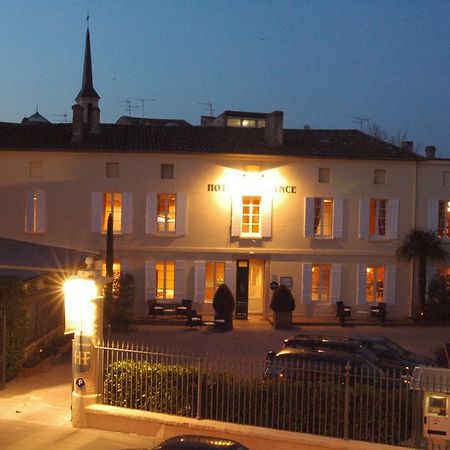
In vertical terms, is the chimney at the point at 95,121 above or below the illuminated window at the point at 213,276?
above

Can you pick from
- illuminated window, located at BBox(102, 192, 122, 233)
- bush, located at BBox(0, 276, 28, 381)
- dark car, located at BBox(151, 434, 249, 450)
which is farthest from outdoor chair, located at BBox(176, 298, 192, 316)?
dark car, located at BBox(151, 434, 249, 450)

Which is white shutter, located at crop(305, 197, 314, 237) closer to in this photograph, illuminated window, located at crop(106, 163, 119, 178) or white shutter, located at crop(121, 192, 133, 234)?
white shutter, located at crop(121, 192, 133, 234)

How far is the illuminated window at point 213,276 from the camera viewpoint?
2877 cm

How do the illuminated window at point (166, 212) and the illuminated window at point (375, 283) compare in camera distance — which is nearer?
the illuminated window at point (166, 212)

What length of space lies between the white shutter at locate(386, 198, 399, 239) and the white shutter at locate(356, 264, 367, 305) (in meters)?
1.65

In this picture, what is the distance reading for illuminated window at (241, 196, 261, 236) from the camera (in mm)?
28734

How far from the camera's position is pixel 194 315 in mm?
26094

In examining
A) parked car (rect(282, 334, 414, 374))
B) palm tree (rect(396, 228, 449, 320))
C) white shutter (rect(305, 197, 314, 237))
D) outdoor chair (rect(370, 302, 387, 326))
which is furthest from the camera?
white shutter (rect(305, 197, 314, 237))

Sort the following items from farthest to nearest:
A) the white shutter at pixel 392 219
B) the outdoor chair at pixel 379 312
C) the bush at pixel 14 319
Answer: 1. the white shutter at pixel 392 219
2. the outdoor chair at pixel 379 312
3. the bush at pixel 14 319

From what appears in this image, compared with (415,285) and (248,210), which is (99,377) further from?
(415,285)

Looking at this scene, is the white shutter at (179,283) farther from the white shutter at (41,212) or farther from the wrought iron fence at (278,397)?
the wrought iron fence at (278,397)

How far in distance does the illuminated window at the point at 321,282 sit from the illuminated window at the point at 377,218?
7.91ft

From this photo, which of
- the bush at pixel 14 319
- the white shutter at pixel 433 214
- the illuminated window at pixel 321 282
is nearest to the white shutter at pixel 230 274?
the illuminated window at pixel 321 282

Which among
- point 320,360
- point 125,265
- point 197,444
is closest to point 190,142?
point 125,265
